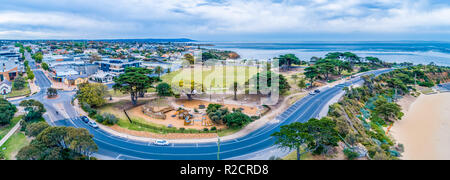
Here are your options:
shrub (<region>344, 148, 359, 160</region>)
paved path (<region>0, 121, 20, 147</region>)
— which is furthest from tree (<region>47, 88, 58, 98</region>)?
shrub (<region>344, 148, 359, 160</region>)

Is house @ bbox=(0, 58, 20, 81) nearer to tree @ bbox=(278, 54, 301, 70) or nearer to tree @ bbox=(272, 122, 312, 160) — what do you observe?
tree @ bbox=(272, 122, 312, 160)

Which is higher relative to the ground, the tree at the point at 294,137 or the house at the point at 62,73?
the house at the point at 62,73

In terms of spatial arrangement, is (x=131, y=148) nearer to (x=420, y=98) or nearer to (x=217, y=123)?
(x=217, y=123)

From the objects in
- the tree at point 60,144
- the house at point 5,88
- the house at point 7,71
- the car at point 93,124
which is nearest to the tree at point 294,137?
the tree at point 60,144

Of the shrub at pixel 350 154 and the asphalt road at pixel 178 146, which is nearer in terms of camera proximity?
the shrub at pixel 350 154

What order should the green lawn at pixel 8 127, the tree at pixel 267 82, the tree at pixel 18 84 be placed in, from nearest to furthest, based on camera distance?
the green lawn at pixel 8 127, the tree at pixel 267 82, the tree at pixel 18 84

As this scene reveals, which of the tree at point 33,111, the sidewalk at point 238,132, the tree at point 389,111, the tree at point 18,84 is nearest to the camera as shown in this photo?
the sidewalk at point 238,132

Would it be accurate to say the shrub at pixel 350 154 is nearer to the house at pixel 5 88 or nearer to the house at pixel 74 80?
the house at pixel 74 80
